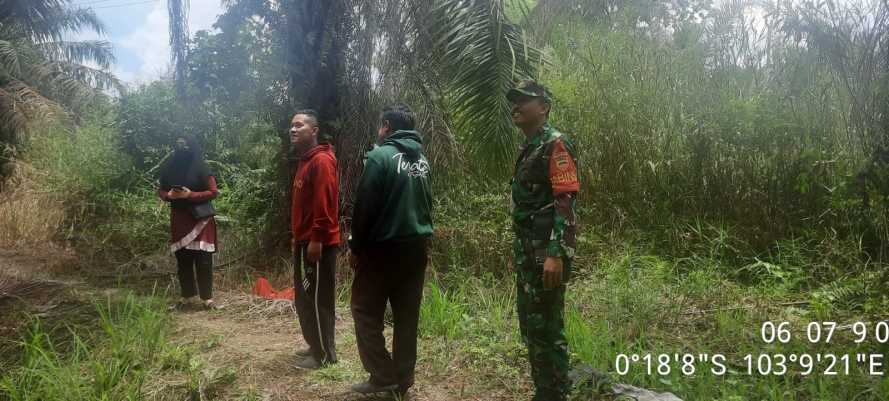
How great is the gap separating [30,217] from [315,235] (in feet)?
23.4

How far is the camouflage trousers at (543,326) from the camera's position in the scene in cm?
279

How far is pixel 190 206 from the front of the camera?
16.3 ft

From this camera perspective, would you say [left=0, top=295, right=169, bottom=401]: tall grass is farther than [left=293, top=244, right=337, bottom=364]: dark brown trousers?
No

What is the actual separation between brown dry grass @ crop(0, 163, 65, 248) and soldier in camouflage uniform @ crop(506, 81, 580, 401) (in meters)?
7.78

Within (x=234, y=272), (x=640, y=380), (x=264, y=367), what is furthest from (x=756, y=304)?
(x=234, y=272)

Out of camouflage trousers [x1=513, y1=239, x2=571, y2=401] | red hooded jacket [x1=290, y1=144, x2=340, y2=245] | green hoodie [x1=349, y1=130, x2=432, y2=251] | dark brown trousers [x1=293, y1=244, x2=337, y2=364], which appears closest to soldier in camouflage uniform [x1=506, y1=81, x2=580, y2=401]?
camouflage trousers [x1=513, y1=239, x2=571, y2=401]

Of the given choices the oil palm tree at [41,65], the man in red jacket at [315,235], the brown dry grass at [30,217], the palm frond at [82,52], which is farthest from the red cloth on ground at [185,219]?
the palm frond at [82,52]

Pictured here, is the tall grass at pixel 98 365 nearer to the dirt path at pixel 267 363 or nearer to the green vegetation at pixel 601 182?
the green vegetation at pixel 601 182

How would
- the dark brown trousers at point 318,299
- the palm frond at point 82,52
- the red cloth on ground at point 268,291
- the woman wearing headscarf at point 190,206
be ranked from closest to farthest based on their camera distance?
the dark brown trousers at point 318,299, the woman wearing headscarf at point 190,206, the red cloth on ground at point 268,291, the palm frond at point 82,52

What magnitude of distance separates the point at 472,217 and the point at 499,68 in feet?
7.16

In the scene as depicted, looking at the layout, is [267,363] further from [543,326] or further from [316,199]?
[543,326]

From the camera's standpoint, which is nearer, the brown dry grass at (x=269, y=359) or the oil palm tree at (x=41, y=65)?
the brown dry grass at (x=269, y=359)

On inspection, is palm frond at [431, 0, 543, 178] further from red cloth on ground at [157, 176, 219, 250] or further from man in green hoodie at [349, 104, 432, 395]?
red cloth on ground at [157, 176, 219, 250]

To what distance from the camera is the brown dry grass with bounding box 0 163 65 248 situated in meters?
8.16
